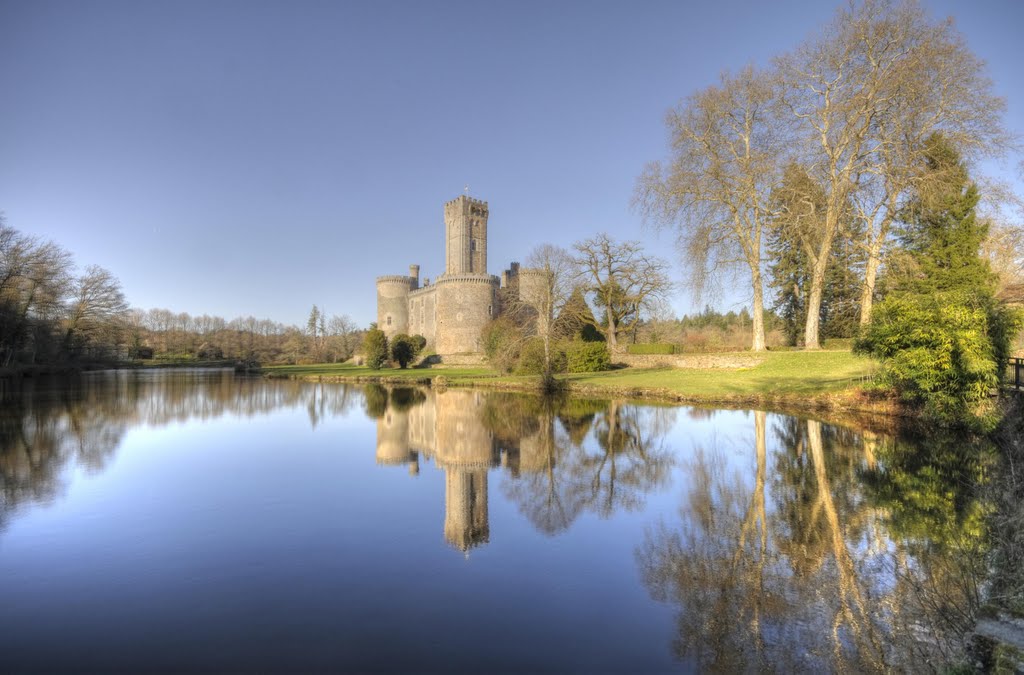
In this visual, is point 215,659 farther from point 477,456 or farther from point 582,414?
point 582,414

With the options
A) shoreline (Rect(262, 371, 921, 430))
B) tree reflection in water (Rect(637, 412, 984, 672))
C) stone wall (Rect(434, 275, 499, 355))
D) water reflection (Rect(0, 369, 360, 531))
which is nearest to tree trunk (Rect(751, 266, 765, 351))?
shoreline (Rect(262, 371, 921, 430))

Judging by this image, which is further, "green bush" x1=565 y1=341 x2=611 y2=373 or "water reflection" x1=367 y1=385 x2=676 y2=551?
"green bush" x1=565 y1=341 x2=611 y2=373

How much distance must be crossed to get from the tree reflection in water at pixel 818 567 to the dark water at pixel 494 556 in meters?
0.02

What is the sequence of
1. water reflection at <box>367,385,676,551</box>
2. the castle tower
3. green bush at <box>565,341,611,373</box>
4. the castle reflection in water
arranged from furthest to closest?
1. the castle tower
2. green bush at <box>565,341,611,373</box>
3. water reflection at <box>367,385,676,551</box>
4. the castle reflection in water

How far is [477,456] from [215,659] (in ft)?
21.0

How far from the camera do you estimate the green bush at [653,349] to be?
1132 inches

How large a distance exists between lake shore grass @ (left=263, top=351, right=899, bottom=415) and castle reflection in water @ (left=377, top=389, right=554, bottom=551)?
21.1ft

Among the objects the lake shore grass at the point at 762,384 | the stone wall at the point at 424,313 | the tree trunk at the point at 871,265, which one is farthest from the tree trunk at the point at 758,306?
the stone wall at the point at 424,313

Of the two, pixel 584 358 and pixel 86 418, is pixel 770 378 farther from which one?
pixel 86 418

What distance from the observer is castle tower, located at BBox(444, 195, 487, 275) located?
48.8 m

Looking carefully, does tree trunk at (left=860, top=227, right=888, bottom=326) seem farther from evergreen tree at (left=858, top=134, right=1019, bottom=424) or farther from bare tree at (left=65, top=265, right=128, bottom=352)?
bare tree at (left=65, top=265, right=128, bottom=352)

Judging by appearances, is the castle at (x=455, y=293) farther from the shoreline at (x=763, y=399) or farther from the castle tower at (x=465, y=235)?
the shoreline at (x=763, y=399)

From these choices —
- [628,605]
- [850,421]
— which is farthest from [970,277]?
[628,605]

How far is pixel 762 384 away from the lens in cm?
1769
